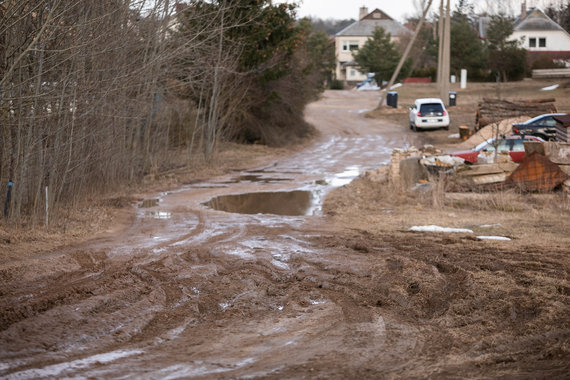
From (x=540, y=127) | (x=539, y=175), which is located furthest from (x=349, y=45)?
(x=539, y=175)

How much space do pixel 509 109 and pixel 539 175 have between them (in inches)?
680

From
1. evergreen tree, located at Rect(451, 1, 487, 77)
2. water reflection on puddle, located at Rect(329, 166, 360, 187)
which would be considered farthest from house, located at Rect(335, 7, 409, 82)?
water reflection on puddle, located at Rect(329, 166, 360, 187)

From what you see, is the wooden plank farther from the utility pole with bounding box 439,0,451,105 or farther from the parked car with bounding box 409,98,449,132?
the utility pole with bounding box 439,0,451,105

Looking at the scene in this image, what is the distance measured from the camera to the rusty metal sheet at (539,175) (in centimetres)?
1608

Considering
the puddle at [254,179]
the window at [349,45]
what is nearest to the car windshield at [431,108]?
the puddle at [254,179]

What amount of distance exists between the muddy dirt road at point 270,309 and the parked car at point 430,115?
25.4 metres

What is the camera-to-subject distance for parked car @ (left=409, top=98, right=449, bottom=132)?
37.3m

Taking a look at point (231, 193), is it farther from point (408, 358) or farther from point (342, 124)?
point (342, 124)

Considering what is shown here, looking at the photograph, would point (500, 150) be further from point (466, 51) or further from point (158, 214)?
point (466, 51)

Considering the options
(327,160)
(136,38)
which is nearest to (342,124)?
(327,160)

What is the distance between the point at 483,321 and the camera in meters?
6.76

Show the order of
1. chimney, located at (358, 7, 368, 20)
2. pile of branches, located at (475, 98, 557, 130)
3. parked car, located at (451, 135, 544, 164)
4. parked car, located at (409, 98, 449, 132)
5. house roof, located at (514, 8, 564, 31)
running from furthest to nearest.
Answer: chimney, located at (358, 7, 368, 20)
house roof, located at (514, 8, 564, 31)
parked car, located at (409, 98, 449, 132)
pile of branches, located at (475, 98, 557, 130)
parked car, located at (451, 135, 544, 164)

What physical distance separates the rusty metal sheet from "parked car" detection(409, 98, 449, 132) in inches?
835

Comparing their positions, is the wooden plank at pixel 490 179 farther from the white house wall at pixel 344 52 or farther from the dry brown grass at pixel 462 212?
the white house wall at pixel 344 52
